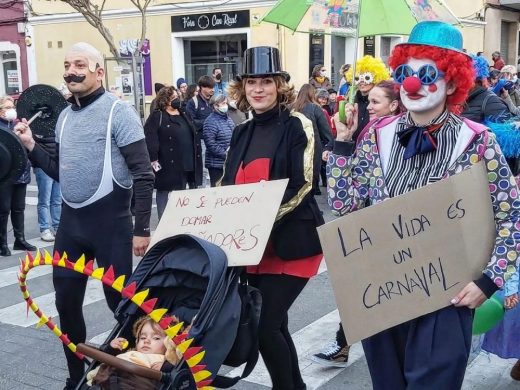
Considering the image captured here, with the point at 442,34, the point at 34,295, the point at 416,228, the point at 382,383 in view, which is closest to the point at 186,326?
the point at 382,383

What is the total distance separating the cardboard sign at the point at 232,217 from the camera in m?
2.91

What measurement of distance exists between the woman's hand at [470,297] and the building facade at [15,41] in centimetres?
2417

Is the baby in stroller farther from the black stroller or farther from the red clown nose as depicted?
the red clown nose

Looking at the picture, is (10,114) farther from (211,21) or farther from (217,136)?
(211,21)

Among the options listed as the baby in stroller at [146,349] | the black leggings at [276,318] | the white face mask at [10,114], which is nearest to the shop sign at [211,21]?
the white face mask at [10,114]

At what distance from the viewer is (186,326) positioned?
2.86 m

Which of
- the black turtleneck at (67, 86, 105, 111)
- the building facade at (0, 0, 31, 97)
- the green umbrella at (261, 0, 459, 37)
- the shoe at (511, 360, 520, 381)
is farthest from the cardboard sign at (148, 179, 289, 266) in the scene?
the building facade at (0, 0, 31, 97)

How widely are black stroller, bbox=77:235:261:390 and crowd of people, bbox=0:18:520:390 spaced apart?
381mm

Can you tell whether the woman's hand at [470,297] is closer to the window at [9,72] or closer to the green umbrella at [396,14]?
the green umbrella at [396,14]

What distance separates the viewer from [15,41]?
81.0 ft

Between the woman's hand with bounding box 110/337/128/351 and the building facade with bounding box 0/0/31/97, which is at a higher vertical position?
the building facade with bounding box 0/0/31/97

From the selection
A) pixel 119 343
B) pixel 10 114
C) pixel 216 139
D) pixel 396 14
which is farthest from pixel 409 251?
pixel 216 139

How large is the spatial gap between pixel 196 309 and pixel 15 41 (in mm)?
24234

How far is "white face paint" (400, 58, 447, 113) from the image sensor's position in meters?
2.48
